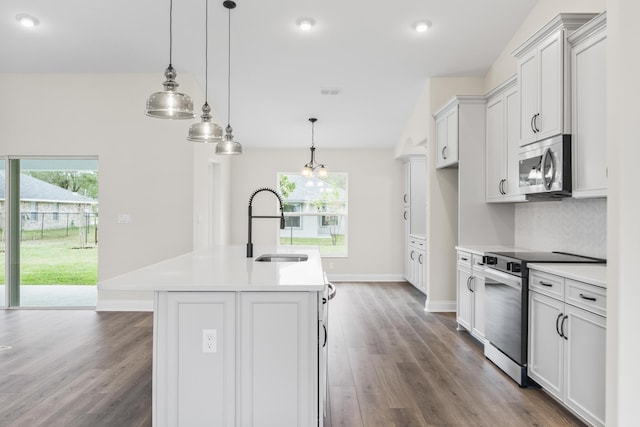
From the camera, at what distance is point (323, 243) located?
793cm

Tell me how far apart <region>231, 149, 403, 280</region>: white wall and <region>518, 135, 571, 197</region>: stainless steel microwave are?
13.6 feet

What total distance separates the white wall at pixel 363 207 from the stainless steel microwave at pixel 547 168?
13.6 feet

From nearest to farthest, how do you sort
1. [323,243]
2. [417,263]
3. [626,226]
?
[626,226], [417,263], [323,243]

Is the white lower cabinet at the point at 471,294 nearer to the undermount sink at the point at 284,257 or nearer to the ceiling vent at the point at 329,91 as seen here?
the undermount sink at the point at 284,257

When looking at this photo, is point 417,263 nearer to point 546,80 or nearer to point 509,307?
point 509,307

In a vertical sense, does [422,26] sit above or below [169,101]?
above

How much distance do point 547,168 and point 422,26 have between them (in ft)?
6.43

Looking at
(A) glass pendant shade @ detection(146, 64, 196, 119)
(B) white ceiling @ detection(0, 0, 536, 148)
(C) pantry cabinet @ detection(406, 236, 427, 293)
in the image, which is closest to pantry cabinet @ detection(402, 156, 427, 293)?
(C) pantry cabinet @ detection(406, 236, 427, 293)

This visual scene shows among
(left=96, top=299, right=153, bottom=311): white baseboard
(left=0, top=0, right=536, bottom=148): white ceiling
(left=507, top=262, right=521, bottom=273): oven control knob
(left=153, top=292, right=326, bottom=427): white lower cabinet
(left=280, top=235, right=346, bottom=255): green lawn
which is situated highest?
(left=0, top=0, right=536, bottom=148): white ceiling

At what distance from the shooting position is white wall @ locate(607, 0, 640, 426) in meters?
2.00

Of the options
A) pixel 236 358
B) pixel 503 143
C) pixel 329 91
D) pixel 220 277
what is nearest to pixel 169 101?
pixel 220 277

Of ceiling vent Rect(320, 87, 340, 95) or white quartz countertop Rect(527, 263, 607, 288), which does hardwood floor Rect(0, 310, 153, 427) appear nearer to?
white quartz countertop Rect(527, 263, 607, 288)

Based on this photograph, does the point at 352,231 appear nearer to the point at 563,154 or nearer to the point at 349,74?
the point at 349,74

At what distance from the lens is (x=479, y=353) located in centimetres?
380
